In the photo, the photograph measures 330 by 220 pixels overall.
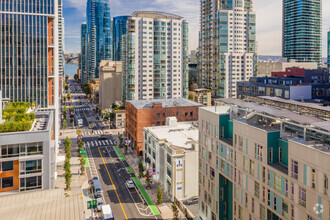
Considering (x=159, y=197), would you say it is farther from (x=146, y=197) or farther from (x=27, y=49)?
(x=27, y=49)

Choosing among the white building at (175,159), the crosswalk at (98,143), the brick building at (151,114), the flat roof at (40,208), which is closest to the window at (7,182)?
the flat roof at (40,208)

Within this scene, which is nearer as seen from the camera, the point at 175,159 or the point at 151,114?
the point at 175,159

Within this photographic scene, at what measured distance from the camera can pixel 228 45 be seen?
163m

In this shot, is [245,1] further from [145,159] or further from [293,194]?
[293,194]

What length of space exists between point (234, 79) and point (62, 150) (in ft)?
327

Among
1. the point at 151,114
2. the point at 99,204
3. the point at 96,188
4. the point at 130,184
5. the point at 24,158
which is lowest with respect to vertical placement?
the point at 99,204

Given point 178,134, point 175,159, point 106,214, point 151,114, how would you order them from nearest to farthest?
point 106,214 → point 175,159 → point 178,134 → point 151,114

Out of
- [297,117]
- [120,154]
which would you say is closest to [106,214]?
[297,117]

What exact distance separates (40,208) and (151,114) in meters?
66.8

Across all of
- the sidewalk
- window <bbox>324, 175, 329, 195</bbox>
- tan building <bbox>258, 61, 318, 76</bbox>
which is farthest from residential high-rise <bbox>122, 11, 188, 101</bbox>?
window <bbox>324, 175, 329, 195</bbox>

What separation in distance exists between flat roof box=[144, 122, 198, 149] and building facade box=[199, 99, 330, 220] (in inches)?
616

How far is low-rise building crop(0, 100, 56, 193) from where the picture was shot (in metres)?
36.1

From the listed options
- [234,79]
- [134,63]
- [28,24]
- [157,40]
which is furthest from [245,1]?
[28,24]

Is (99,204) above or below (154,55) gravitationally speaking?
below
